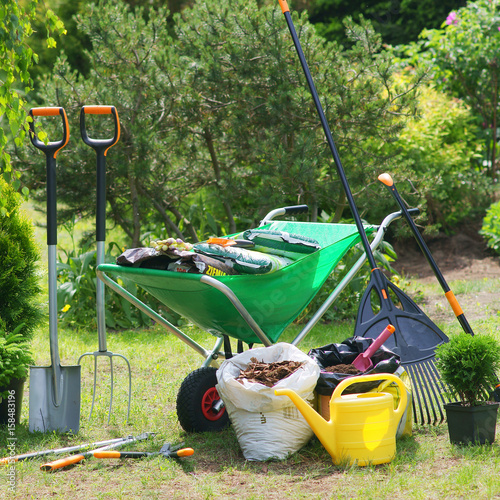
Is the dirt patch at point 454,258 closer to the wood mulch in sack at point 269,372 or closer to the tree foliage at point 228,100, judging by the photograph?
the tree foliage at point 228,100

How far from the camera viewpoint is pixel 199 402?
2.67m

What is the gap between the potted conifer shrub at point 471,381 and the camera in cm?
237

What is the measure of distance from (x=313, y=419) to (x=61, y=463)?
0.95 meters

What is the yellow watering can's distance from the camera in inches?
89.9

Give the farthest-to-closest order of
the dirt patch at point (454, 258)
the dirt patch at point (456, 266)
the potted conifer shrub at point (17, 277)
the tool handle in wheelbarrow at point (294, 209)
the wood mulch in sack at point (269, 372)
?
the dirt patch at point (454, 258), the dirt patch at point (456, 266), the tool handle in wheelbarrow at point (294, 209), the potted conifer shrub at point (17, 277), the wood mulch in sack at point (269, 372)

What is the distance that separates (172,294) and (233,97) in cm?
253

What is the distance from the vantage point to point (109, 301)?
4.81 meters

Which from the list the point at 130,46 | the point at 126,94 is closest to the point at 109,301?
the point at 126,94

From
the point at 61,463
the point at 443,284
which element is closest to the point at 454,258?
the point at 443,284

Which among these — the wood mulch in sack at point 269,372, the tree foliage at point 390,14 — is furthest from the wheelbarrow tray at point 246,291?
the tree foliage at point 390,14

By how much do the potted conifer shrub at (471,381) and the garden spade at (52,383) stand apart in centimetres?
160

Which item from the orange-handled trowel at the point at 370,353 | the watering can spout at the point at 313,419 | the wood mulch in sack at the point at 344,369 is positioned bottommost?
the watering can spout at the point at 313,419

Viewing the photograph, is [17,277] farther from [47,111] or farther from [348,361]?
[348,361]

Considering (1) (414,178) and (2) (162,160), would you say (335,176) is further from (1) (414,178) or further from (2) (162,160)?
(2) (162,160)
